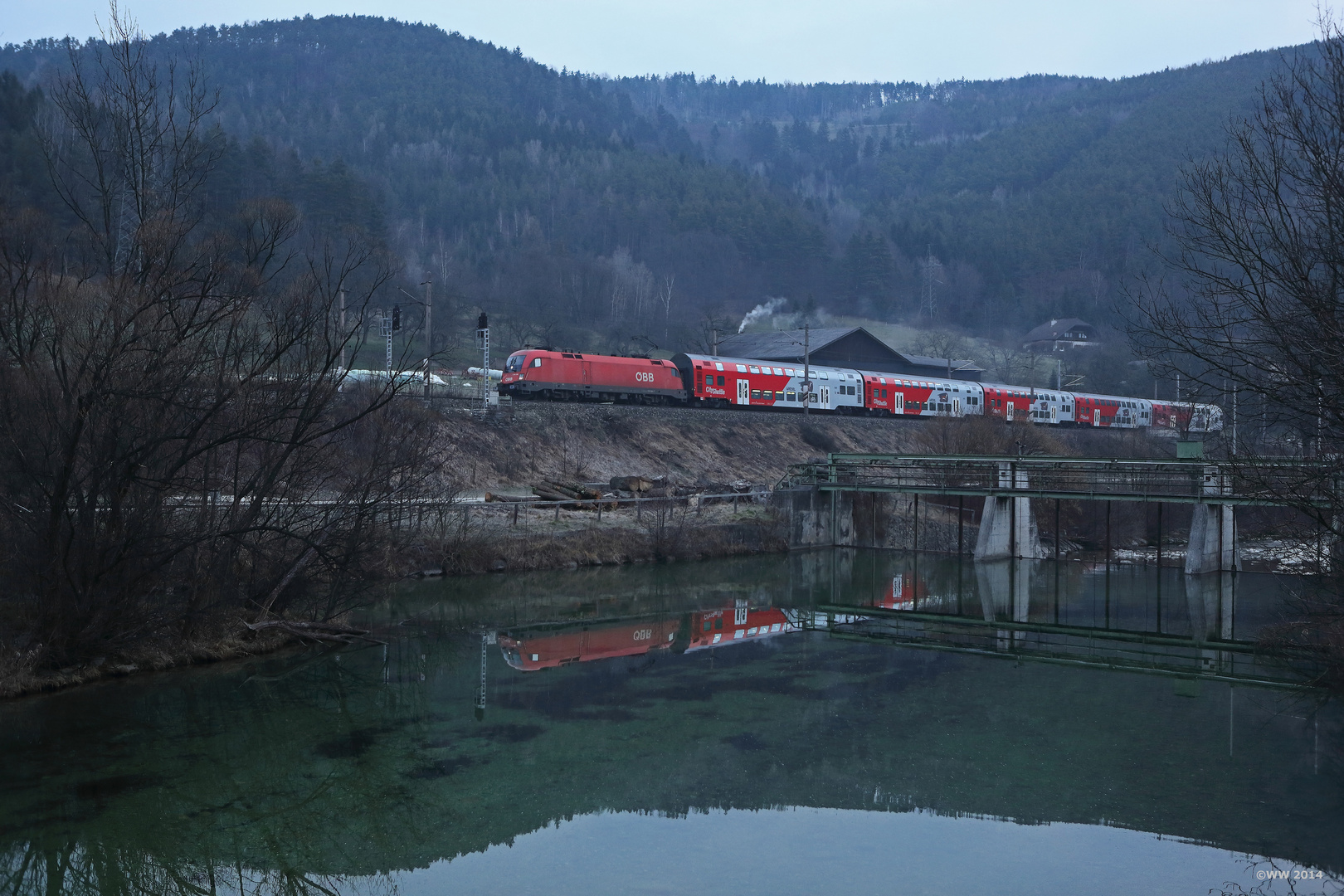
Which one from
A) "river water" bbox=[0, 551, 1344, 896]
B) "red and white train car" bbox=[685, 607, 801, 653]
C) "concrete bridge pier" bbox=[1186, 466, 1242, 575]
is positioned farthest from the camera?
"concrete bridge pier" bbox=[1186, 466, 1242, 575]

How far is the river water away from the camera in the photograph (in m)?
9.79

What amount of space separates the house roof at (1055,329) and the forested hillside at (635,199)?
16.8ft

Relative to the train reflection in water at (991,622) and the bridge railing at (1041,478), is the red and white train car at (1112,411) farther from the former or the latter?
the train reflection in water at (991,622)

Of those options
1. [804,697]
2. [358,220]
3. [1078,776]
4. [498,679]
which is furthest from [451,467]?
[358,220]

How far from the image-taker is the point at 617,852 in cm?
1026

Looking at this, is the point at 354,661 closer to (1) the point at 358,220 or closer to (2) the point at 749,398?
(2) the point at 749,398

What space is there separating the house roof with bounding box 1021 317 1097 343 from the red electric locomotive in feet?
249

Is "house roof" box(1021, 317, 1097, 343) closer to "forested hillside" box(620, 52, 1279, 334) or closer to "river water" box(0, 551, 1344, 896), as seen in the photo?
"forested hillside" box(620, 52, 1279, 334)

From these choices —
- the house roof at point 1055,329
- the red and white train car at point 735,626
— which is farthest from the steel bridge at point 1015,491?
the house roof at point 1055,329

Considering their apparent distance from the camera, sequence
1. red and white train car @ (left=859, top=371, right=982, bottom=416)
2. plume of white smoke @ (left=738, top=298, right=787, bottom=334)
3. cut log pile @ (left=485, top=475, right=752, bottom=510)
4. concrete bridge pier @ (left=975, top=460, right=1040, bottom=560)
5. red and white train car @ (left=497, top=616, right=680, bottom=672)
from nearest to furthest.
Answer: red and white train car @ (left=497, top=616, right=680, bottom=672) → concrete bridge pier @ (left=975, top=460, right=1040, bottom=560) → cut log pile @ (left=485, top=475, right=752, bottom=510) → red and white train car @ (left=859, top=371, right=982, bottom=416) → plume of white smoke @ (left=738, top=298, right=787, bottom=334)

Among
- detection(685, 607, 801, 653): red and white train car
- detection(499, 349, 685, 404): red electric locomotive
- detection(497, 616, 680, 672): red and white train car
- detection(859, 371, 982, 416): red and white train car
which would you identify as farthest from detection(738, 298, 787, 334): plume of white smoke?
detection(497, 616, 680, 672): red and white train car

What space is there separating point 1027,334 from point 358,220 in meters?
77.7

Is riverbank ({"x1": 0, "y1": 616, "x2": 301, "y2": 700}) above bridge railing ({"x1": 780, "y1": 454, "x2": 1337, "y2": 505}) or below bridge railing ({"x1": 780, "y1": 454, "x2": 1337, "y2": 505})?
below

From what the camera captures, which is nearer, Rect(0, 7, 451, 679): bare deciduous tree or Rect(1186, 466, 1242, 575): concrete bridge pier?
Rect(0, 7, 451, 679): bare deciduous tree
